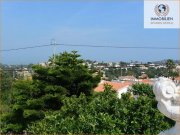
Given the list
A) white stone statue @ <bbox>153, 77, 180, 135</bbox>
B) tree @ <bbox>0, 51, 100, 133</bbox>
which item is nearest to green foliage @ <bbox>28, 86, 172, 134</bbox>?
white stone statue @ <bbox>153, 77, 180, 135</bbox>

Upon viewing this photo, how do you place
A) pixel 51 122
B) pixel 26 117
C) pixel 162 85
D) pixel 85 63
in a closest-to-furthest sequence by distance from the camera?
pixel 162 85, pixel 51 122, pixel 26 117, pixel 85 63

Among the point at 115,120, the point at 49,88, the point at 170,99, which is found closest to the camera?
the point at 170,99

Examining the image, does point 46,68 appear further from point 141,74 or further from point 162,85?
point 162,85

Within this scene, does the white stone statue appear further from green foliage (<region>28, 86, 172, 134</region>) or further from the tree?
the tree

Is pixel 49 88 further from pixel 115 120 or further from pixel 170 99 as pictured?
pixel 170 99

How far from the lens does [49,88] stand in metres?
9.69

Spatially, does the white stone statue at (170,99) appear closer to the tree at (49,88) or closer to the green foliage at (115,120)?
the green foliage at (115,120)

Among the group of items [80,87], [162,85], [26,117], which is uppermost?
[162,85]

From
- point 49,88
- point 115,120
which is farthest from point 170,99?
point 49,88

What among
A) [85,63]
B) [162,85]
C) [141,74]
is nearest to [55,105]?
[85,63]

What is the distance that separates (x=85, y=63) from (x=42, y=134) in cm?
608

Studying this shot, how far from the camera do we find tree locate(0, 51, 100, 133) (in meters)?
9.66

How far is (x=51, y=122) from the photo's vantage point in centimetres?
471

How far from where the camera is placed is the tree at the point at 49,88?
380 inches
